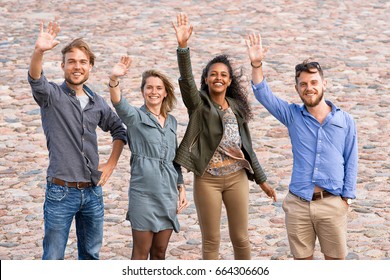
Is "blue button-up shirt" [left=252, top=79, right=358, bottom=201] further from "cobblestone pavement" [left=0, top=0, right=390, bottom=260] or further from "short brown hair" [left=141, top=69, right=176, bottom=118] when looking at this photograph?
"cobblestone pavement" [left=0, top=0, right=390, bottom=260]

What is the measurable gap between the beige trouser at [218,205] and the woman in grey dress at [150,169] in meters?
0.21

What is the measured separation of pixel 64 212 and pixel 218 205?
116cm

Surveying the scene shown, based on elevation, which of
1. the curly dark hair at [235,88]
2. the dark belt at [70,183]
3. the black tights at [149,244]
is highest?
the curly dark hair at [235,88]

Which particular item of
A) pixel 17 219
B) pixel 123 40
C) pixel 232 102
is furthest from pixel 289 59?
pixel 232 102

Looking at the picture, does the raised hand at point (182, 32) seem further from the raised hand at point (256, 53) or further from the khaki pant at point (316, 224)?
the khaki pant at point (316, 224)

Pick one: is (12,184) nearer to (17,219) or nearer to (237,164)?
(17,219)

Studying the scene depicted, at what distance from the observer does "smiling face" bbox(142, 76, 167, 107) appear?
21.0 feet

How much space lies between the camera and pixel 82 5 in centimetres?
1947

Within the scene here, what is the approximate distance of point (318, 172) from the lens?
6.16 metres

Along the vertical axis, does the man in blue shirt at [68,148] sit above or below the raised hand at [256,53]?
below

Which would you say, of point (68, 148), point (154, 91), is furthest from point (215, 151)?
point (68, 148)

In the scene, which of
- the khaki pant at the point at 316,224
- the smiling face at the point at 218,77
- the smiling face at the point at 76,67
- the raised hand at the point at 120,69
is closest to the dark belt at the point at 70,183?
the smiling face at the point at 76,67

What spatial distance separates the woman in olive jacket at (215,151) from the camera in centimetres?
640

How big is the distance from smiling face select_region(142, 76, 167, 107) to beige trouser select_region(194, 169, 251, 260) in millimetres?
646
